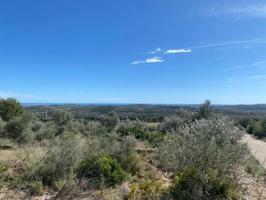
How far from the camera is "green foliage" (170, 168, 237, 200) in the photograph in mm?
5625

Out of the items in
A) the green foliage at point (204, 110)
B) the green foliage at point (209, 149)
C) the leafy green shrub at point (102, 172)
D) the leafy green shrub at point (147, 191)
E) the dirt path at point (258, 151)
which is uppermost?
the green foliage at point (204, 110)

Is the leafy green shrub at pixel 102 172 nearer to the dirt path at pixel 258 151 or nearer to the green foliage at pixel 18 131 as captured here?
the dirt path at pixel 258 151

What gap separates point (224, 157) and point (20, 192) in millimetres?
4615

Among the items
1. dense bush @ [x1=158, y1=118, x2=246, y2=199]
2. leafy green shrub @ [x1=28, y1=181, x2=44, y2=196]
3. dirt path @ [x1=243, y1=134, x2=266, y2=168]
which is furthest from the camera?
dirt path @ [x1=243, y1=134, x2=266, y2=168]

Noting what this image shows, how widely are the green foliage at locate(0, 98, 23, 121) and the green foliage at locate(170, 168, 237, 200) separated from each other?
18.6 m

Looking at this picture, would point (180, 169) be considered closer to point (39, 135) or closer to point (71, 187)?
point (71, 187)

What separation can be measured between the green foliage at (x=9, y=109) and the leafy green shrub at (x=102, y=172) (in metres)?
16.1

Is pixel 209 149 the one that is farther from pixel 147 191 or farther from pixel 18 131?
pixel 18 131

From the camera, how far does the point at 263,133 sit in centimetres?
3906

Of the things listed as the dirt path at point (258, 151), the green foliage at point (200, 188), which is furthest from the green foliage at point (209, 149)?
the dirt path at point (258, 151)

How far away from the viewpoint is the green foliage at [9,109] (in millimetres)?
22163

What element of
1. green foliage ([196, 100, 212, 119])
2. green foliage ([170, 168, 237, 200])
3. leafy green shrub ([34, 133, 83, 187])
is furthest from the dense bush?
green foliage ([196, 100, 212, 119])

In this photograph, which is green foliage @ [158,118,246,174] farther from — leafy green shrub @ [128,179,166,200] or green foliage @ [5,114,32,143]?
green foliage @ [5,114,32,143]

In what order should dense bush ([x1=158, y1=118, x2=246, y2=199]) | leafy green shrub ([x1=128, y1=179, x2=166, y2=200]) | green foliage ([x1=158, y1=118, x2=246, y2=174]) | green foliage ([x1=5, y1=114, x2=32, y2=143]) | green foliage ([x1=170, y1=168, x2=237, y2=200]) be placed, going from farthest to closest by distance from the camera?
1. green foliage ([x1=5, y1=114, x2=32, y2=143])
2. green foliage ([x1=158, y1=118, x2=246, y2=174])
3. leafy green shrub ([x1=128, y1=179, x2=166, y2=200])
4. dense bush ([x1=158, y1=118, x2=246, y2=199])
5. green foliage ([x1=170, y1=168, x2=237, y2=200])
